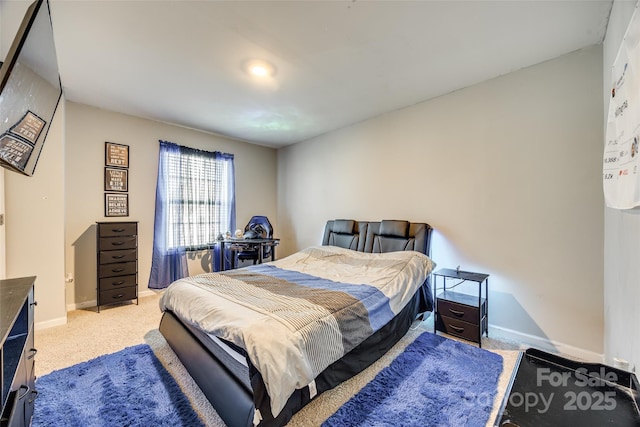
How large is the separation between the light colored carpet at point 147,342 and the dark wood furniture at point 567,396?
0.83m

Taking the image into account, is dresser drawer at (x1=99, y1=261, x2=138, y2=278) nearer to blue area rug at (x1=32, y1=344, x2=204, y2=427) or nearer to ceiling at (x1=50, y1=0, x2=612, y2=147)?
blue area rug at (x1=32, y1=344, x2=204, y2=427)

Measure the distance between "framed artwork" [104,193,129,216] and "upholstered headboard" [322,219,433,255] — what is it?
9.38ft

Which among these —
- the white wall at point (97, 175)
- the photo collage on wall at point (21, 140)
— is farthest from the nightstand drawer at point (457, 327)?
the white wall at point (97, 175)

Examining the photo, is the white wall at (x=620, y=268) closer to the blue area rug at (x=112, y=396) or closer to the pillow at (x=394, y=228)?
the pillow at (x=394, y=228)

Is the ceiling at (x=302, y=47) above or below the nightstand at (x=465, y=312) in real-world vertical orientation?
above

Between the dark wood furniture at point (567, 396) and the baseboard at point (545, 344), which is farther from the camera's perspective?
the baseboard at point (545, 344)

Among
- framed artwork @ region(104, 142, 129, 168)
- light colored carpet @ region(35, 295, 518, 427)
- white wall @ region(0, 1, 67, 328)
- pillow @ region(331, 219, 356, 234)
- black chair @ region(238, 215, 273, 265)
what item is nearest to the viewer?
light colored carpet @ region(35, 295, 518, 427)

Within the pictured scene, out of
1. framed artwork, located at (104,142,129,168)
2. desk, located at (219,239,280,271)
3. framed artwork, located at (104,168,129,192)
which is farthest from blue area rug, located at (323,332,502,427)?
framed artwork, located at (104,142,129,168)

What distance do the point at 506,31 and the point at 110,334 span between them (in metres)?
4.40

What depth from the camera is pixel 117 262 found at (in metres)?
3.23

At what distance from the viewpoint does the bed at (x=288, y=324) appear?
1.30 m

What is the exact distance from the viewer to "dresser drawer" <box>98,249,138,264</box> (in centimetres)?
313

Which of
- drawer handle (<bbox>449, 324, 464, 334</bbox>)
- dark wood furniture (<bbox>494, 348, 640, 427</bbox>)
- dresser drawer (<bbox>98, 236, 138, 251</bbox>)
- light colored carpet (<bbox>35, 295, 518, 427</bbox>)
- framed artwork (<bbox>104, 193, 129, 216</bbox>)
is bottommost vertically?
light colored carpet (<bbox>35, 295, 518, 427</bbox>)

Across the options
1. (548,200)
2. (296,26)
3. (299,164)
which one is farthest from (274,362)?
(299,164)
